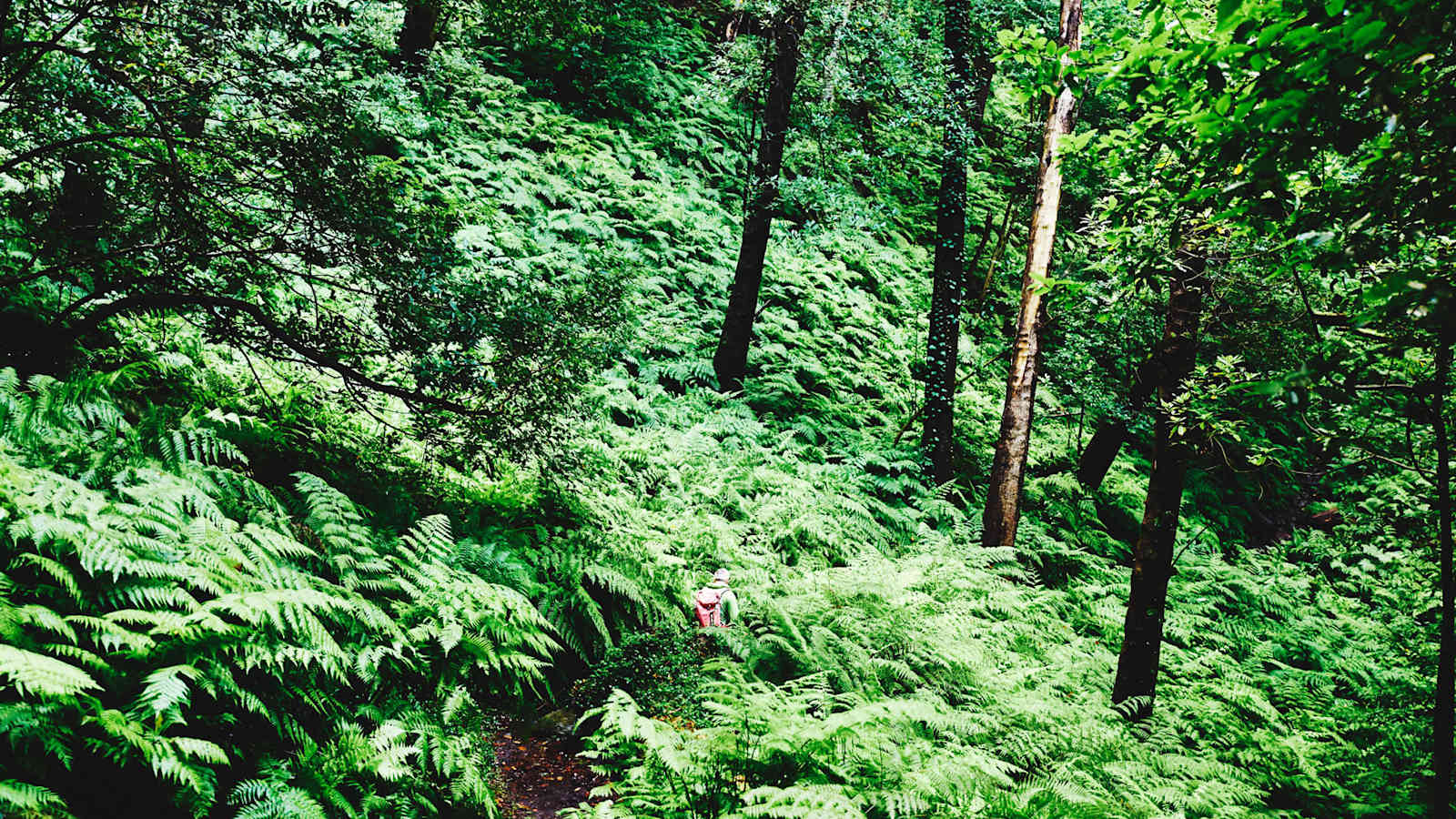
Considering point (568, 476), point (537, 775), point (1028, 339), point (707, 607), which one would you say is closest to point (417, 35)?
point (568, 476)

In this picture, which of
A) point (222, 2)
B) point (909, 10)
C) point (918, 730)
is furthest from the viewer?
point (909, 10)

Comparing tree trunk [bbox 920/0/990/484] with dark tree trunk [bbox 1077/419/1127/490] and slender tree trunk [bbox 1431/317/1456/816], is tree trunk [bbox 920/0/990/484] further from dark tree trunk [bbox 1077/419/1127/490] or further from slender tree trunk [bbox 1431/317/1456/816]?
slender tree trunk [bbox 1431/317/1456/816]

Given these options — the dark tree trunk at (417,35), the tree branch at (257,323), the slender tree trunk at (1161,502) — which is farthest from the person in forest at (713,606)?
the dark tree trunk at (417,35)

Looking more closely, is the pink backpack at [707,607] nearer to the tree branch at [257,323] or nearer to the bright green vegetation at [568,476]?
the bright green vegetation at [568,476]

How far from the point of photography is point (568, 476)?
5.83 m

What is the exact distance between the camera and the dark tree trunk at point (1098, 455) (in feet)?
40.5

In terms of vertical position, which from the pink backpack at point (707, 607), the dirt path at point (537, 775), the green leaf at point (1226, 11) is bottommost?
the dirt path at point (537, 775)

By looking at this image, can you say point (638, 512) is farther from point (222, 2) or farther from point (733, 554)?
point (222, 2)

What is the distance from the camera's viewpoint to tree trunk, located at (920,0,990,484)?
1038cm

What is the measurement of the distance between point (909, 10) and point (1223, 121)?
11646 millimetres

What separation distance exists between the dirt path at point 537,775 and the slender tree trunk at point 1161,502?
4.54 m

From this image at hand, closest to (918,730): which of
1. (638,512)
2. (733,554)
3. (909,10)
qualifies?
(733,554)

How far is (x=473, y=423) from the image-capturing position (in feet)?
17.1

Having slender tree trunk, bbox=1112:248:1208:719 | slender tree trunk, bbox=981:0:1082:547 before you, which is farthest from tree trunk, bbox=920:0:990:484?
slender tree trunk, bbox=1112:248:1208:719
